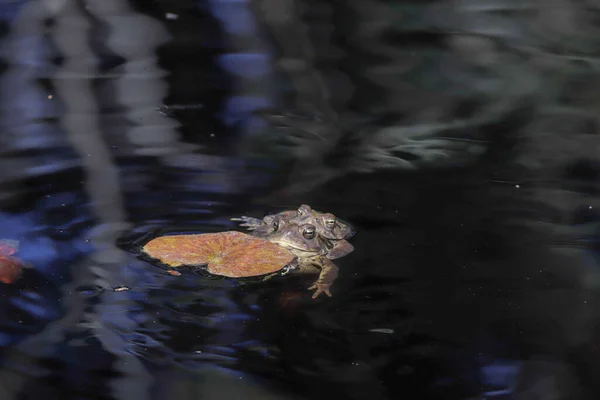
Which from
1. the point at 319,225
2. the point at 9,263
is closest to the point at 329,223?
the point at 319,225

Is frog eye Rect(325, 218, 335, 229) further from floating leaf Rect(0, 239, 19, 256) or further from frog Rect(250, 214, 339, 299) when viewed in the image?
floating leaf Rect(0, 239, 19, 256)

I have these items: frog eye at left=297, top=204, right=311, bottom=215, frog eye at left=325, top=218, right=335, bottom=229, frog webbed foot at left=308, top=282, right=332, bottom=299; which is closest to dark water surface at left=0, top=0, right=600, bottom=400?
→ frog webbed foot at left=308, top=282, right=332, bottom=299

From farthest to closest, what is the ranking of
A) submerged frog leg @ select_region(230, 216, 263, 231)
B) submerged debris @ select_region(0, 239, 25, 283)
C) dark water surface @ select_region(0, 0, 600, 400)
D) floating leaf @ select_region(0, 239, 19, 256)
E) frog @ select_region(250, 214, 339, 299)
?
submerged frog leg @ select_region(230, 216, 263, 231) → frog @ select_region(250, 214, 339, 299) → floating leaf @ select_region(0, 239, 19, 256) → submerged debris @ select_region(0, 239, 25, 283) → dark water surface @ select_region(0, 0, 600, 400)

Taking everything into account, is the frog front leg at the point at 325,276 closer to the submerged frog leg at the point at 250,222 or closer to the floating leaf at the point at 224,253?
the floating leaf at the point at 224,253

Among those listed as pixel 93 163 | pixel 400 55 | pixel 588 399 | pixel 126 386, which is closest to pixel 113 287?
pixel 126 386

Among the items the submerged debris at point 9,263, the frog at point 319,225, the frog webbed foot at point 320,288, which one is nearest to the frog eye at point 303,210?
the frog at point 319,225

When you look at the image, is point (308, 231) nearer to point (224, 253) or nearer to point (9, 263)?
point (224, 253)
